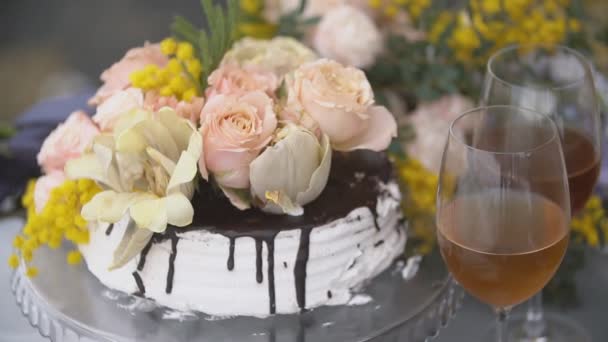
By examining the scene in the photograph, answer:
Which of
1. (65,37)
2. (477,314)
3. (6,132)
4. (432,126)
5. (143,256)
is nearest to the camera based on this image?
(143,256)

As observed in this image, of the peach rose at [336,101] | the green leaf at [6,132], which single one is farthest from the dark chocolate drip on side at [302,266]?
the green leaf at [6,132]

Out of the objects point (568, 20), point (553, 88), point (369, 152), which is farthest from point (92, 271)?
point (568, 20)

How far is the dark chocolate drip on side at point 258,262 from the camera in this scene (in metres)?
1.01

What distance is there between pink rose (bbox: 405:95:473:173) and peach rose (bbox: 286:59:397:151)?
42 cm

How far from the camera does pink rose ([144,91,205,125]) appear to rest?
3.44ft

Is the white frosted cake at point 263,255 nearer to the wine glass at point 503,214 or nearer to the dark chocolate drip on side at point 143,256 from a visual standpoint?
the dark chocolate drip on side at point 143,256

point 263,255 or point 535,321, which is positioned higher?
point 263,255

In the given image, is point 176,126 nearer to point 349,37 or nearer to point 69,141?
point 69,141

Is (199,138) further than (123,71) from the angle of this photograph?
No

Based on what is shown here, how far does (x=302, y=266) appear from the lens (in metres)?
1.03

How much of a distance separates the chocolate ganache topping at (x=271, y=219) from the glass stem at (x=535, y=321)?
1.32ft

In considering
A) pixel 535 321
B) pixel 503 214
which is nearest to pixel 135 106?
pixel 503 214

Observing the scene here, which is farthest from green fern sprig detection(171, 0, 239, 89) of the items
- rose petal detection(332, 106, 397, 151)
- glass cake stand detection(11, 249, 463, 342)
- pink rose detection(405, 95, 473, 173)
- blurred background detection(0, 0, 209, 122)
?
blurred background detection(0, 0, 209, 122)

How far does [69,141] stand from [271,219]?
295 millimetres
